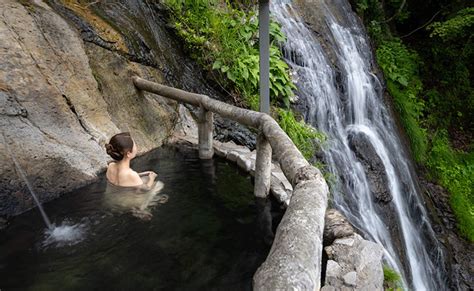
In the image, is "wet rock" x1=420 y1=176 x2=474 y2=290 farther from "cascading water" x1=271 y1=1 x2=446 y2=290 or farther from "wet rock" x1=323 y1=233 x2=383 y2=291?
"wet rock" x1=323 y1=233 x2=383 y2=291

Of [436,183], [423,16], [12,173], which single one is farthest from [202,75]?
[423,16]

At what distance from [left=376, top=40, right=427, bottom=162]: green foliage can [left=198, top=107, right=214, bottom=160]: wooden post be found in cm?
673

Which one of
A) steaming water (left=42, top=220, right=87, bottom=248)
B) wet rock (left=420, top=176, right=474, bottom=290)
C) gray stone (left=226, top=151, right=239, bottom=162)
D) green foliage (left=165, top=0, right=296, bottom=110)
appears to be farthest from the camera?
wet rock (left=420, top=176, right=474, bottom=290)

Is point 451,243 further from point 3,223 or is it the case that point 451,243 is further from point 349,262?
point 3,223

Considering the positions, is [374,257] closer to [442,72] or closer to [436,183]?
[436,183]

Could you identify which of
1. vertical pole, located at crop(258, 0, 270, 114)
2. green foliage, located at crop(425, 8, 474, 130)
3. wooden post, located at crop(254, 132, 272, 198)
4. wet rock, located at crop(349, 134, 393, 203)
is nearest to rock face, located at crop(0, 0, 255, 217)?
vertical pole, located at crop(258, 0, 270, 114)

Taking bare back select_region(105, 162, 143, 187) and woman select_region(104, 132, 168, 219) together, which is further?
bare back select_region(105, 162, 143, 187)

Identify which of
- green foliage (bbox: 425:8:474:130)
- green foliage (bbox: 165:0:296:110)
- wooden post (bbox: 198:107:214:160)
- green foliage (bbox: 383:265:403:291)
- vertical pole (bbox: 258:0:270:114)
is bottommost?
green foliage (bbox: 383:265:403:291)

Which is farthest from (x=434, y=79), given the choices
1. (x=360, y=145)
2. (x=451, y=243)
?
(x=360, y=145)

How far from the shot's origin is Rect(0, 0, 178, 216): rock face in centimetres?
449

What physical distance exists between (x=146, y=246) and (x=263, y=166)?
1.68 metres

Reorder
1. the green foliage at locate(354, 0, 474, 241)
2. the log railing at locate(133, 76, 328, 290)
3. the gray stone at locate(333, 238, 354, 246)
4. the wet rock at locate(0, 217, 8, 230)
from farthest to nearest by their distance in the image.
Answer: the green foliage at locate(354, 0, 474, 241)
the wet rock at locate(0, 217, 8, 230)
the gray stone at locate(333, 238, 354, 246)
the log railing at locate(133, 76, 328, 290)

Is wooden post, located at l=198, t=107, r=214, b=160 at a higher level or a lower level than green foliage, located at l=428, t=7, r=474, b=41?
lower

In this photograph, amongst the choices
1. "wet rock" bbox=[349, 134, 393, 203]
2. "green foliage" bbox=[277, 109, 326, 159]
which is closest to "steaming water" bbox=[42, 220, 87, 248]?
"green foliage" bbox=[277, 109, 326, 159]
